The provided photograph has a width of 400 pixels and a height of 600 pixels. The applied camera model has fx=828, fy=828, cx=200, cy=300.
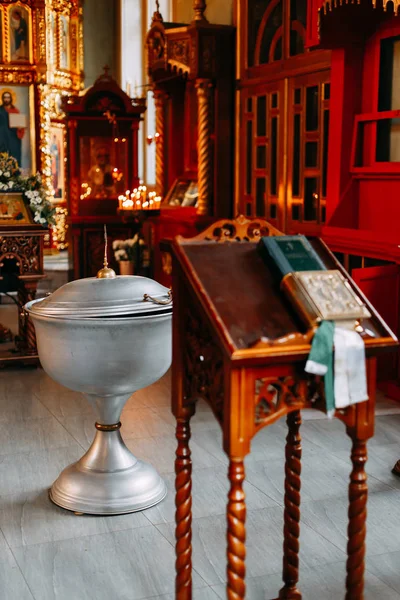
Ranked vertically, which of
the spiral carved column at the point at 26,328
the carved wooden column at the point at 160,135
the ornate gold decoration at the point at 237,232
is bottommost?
the spiral carved column at the point at 26,328

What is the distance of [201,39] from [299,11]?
127 cm

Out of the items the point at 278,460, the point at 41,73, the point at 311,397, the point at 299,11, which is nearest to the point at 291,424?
the point at 311,397

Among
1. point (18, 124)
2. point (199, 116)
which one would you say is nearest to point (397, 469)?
point (199, 116)

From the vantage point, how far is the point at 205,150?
27.2 ft

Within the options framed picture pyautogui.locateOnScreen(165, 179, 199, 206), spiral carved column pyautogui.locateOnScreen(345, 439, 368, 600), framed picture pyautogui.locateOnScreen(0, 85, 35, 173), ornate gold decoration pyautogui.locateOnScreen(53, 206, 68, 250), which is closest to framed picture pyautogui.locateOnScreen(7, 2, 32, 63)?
framed picture pyautogui.locateOnScreen(0, 85, 35, 173)

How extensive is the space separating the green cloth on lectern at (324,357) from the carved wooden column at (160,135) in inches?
309

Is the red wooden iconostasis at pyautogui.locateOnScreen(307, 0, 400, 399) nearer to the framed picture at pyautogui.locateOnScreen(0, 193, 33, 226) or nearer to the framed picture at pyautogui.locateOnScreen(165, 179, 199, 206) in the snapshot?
the framed picture at pyautogui.locateOnScreen(0, 193, 33, 226)

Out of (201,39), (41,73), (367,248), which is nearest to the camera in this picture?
(367,248)

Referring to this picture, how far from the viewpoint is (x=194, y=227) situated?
8273mm

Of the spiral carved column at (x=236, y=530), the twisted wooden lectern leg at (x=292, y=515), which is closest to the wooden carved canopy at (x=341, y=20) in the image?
the twisted wooden lectern leg at (x=292, y=515)

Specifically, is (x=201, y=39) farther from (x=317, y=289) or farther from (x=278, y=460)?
(x=317, y=289)

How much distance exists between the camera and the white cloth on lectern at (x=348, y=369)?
2.21m

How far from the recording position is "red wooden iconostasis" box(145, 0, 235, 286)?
8008 millimetres

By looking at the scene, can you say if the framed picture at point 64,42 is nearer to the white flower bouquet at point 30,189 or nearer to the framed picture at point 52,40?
the framed picture at point 52,40
